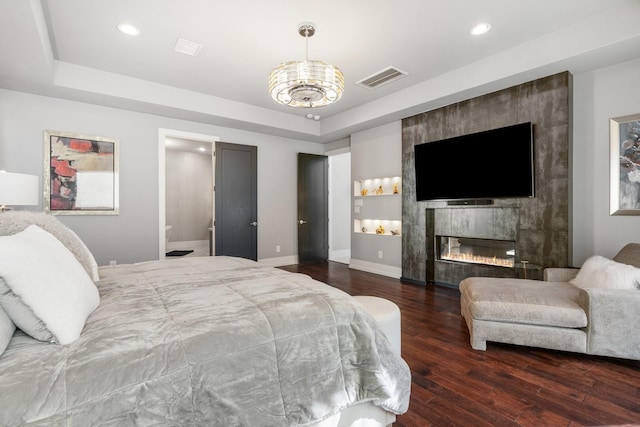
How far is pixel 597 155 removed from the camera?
331 centimetres

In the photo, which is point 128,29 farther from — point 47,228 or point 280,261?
point 280,261

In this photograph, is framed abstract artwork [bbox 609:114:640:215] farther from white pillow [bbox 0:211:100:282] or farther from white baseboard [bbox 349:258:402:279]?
white pillow [bbox 0:211:100:282]

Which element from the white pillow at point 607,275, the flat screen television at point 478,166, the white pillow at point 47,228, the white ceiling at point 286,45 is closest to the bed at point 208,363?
the white pillow at point 47,228

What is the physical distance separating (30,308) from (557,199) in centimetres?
439

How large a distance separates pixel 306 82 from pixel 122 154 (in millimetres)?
3385

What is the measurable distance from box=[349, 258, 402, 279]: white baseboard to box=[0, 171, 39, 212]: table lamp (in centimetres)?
475

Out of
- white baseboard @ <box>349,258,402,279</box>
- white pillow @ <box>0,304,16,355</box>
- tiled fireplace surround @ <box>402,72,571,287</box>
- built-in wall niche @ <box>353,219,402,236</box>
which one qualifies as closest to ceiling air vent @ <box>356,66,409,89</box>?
tiled fireplace surround @ <box>402,72,571,287</box>

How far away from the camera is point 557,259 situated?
3.42m

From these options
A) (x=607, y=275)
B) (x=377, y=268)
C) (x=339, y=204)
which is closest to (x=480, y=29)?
(x=607, y=275)

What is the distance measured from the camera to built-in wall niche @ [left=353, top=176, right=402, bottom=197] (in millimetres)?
5293

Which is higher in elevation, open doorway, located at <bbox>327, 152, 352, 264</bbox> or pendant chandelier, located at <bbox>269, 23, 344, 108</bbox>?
pendant chandelier, located at <bbox>269, 23, 344, 108</bbox>

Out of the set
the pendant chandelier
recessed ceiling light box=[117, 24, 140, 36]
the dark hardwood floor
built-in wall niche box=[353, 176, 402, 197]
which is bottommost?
the dark hardwood floor

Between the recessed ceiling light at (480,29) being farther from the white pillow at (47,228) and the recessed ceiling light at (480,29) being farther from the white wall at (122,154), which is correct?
the white wall at (122,154)

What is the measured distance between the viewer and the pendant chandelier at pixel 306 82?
2.60 m
